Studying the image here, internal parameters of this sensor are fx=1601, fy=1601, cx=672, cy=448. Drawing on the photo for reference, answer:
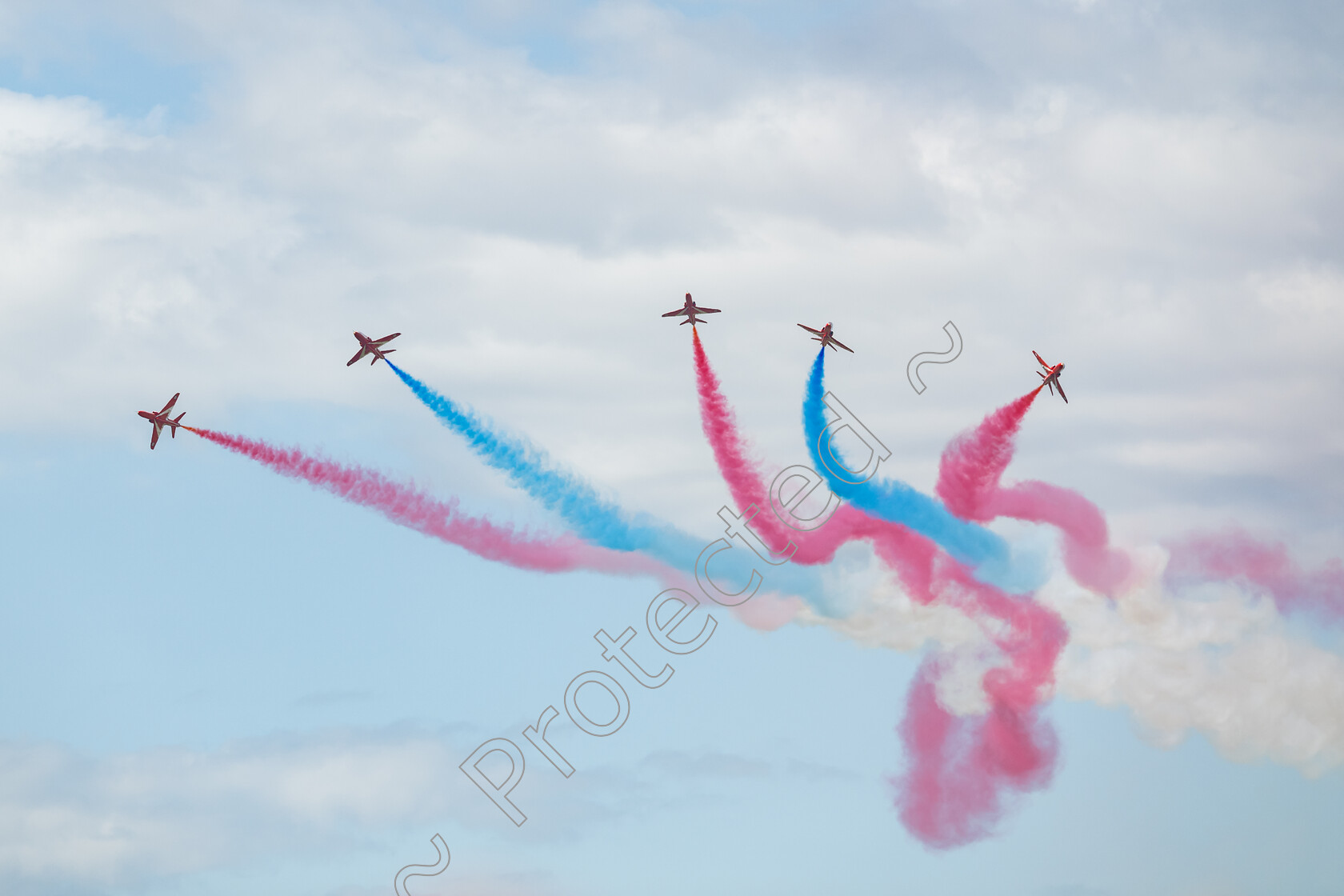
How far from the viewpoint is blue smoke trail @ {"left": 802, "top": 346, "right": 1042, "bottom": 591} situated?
85.9m

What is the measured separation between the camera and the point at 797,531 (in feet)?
288

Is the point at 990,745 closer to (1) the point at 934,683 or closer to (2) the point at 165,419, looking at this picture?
(1) the point at 934,683

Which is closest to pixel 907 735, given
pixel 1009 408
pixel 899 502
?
pixel 899 502

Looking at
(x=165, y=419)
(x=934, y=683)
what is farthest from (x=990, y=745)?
(x=165, y=419)

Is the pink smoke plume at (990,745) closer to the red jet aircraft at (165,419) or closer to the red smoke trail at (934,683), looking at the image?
the red smoke trail at (934,683)

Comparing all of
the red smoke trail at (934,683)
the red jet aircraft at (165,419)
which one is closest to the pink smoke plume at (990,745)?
the red smoke trail at (934,683)

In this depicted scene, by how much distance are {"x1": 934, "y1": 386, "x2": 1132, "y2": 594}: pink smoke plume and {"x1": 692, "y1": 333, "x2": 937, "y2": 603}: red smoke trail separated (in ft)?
11.9

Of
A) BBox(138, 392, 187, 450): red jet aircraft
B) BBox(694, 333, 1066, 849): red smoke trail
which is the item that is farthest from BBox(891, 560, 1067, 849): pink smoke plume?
BBox(138, 392, 187, 450): red jet aircraft

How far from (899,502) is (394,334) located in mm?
29612

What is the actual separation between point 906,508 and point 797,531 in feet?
20.0

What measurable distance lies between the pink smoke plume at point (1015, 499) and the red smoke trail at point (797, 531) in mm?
3628

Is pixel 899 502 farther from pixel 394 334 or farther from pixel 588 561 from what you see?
pixel 394 334

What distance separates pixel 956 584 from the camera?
3526 inches

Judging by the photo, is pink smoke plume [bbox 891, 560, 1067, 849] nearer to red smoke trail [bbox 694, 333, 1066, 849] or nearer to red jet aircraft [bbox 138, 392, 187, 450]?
red smoke trail [bbox 694, 333, 1066, 849]
